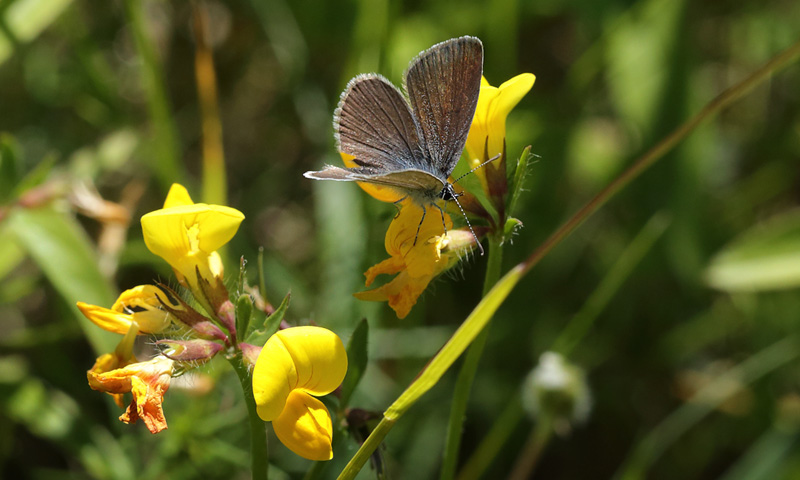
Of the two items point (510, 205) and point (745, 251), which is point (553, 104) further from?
point (510, 205)

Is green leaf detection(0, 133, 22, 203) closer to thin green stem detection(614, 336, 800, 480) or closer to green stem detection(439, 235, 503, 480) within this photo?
green stem detection(439, 235, 503, 480)

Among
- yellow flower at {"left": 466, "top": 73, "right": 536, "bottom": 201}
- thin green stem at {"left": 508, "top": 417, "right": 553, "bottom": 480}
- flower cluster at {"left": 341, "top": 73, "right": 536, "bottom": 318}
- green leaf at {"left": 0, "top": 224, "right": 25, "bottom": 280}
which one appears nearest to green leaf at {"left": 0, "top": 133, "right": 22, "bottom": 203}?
green leaf at {"left": 0, "top": 224, "right": 25, "bottom": 280}

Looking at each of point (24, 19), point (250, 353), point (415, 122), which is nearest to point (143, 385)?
point (250, 353)

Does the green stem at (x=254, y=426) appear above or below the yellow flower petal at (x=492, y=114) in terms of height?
below

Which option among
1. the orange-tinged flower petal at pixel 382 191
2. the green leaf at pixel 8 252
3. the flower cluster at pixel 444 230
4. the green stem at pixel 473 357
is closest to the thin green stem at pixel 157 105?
the green leaf at pixel 8 252

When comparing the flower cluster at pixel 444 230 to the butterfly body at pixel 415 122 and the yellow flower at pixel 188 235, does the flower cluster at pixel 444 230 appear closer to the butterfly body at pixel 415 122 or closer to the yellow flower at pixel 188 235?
the butterfly body at pixel 415 122

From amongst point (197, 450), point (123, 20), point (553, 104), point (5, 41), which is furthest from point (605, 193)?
point (123, 20)
